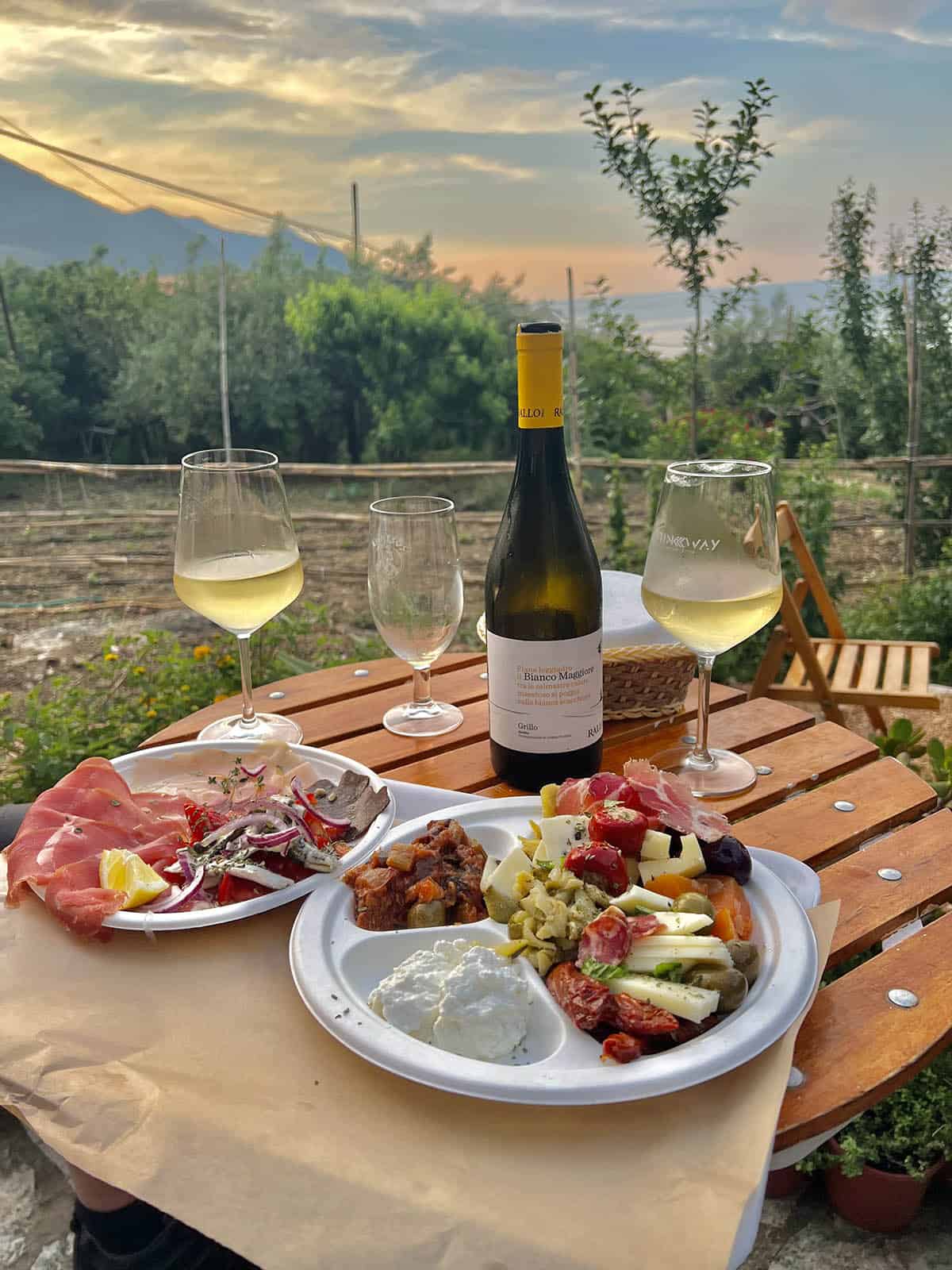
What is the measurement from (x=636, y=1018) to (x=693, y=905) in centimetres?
15

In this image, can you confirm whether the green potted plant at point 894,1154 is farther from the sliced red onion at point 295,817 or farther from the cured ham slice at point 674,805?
the sliced red onion at point 295,817

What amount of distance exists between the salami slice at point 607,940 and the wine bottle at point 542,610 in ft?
1.50

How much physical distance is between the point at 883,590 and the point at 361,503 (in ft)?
10.6

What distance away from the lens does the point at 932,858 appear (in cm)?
136

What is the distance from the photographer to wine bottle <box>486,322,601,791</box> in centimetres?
134

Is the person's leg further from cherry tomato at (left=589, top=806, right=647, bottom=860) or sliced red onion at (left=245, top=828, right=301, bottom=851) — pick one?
cherry tomato at (left=589, top=806, right=647, bottom=860)

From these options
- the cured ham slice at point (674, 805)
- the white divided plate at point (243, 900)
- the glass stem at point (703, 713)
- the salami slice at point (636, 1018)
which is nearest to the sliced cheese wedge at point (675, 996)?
the salami slice at point (636, 1018)

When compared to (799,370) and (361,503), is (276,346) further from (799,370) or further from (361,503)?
(799,370)

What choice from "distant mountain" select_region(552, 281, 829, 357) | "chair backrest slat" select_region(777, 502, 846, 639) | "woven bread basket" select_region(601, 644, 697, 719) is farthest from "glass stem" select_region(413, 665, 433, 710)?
"distant mountain" select_region(552, 281, 829, 357)

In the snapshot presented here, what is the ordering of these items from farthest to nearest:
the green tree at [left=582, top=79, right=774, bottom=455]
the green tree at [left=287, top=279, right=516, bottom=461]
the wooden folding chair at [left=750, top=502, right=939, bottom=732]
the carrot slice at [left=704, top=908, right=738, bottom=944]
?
the green tree at [left=287, top=279, right=516, bottom=461]
the green tree at [left=582, top=79, right=774, bottom=455]
the wooden folding chair at [left=750, top=502, right=939, bottom=732]
the carrot slice at [left=704, top=908, right=738, bottom=944]

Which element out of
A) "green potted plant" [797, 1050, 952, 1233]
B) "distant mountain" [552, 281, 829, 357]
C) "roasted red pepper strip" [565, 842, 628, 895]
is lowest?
"green potted plant" [797, 1050, 952, 1233]

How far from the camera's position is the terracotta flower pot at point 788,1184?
6.83 feet

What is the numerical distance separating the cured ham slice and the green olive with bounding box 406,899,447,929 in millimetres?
253

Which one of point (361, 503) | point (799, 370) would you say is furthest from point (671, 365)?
point (361, 503)
